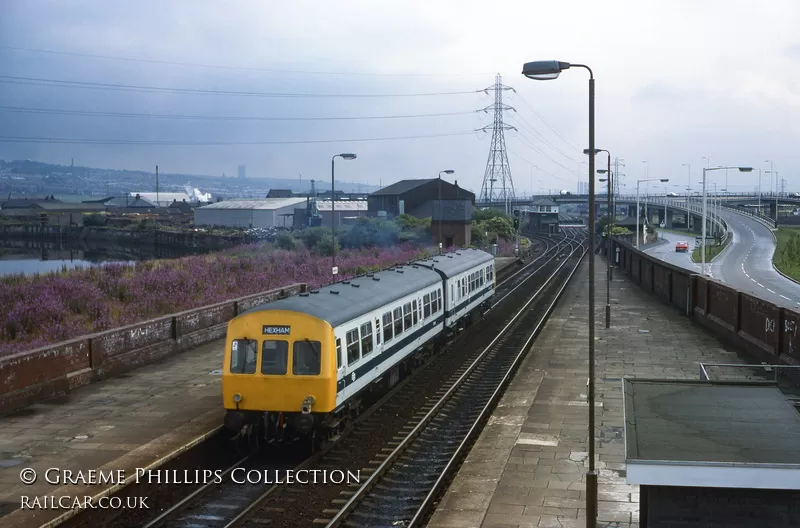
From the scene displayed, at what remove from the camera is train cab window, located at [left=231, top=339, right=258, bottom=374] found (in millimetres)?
15742

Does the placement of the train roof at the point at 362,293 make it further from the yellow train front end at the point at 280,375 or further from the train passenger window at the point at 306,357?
the train passenger window at the point at 306,357

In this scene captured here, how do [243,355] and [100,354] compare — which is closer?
[243,355]

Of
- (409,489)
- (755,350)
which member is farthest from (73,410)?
(755,350)

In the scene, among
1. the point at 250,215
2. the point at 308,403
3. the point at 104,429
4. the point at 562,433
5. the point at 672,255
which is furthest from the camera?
the point at 250,215

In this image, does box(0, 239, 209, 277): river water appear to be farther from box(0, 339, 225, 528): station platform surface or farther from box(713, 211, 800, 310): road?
box(0, 339, 225, 528): station platform surface

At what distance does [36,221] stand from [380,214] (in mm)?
57108

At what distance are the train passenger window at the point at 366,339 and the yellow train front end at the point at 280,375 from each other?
2.34m

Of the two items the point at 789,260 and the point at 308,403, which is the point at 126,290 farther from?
the point at 789,260

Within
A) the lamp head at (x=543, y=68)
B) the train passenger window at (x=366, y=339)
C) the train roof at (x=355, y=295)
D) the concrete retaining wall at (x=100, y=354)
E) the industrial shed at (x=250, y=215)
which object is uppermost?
the lamp head at (x=543, y=68)

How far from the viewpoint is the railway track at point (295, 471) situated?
12766mm

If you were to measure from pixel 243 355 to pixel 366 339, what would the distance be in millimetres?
3336

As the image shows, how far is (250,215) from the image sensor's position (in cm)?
11650

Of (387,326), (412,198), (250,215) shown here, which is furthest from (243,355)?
(250,215)

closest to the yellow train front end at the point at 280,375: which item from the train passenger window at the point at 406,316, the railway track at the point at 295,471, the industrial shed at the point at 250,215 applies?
the railway track at the point at 295,471
